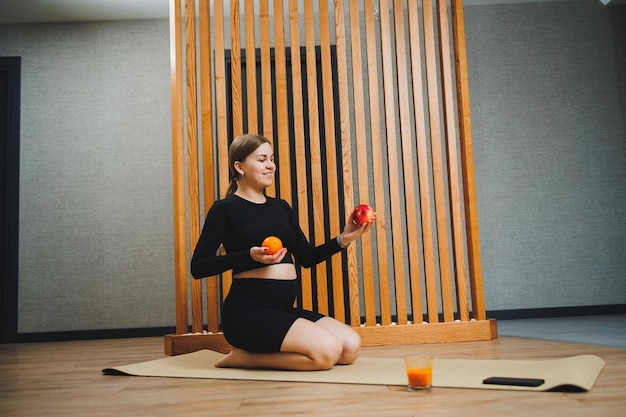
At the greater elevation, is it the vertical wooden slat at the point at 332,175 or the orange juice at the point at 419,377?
the vertical wooden slat at the point at 332,175

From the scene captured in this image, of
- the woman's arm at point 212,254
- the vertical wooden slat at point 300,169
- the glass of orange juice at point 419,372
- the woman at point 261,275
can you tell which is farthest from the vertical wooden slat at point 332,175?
the glass of orange juice at point 419,372

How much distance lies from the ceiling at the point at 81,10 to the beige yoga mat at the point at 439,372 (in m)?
3.05

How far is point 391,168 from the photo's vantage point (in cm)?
334

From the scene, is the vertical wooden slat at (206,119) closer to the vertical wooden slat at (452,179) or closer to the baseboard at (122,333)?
the baseboard at (122,333)

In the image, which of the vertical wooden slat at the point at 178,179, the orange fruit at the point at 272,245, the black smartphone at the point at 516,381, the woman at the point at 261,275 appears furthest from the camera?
the vertical wooden slat at the point at 178,179

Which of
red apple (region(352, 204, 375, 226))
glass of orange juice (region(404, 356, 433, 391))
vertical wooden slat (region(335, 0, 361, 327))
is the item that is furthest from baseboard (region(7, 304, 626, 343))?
glass of orange juice (region(404, 356, 433, 391))

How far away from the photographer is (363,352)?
2822 mm

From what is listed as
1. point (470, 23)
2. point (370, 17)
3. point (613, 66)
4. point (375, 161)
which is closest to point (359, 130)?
point (375, 161)

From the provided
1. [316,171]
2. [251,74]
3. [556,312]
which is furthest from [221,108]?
[556,312]

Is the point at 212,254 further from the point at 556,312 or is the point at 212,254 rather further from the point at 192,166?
the point at 556,312

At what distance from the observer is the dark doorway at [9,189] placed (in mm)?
4332

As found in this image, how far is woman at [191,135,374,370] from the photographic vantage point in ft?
6.98

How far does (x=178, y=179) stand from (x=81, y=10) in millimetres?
2172

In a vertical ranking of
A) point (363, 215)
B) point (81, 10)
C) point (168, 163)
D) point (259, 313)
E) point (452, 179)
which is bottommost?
point (259, 313)
